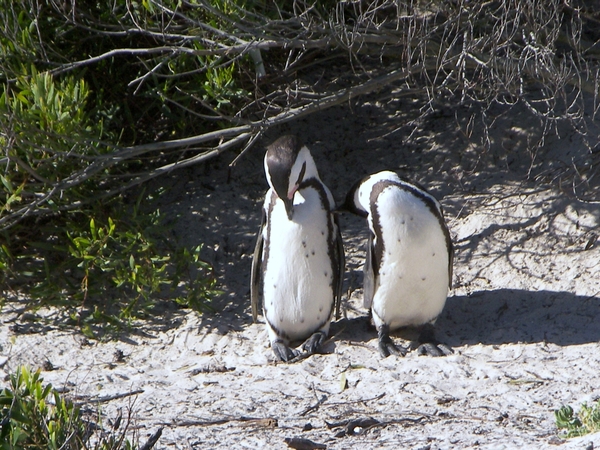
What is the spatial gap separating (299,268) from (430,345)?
0.71 m

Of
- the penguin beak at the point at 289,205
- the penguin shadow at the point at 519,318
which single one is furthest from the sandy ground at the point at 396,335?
the penguin beak at the point at 289,205

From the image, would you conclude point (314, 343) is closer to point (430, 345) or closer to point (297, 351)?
point (297, 351)

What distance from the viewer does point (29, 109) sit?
12.3ft

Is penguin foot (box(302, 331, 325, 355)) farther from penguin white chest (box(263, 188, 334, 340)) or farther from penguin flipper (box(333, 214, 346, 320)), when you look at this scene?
penguin flipper (box(333, 214, 346, 320))

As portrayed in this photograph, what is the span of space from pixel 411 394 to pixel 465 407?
0.26 m

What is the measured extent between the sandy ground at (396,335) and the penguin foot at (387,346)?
0.25 feet

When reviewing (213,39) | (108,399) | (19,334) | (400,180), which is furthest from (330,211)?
(19,334)

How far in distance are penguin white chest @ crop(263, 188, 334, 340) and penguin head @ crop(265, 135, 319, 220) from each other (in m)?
0.09

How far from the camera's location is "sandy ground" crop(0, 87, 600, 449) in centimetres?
299

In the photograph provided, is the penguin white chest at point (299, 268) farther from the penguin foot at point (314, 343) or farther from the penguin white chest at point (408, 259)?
the penguin white chest at point (408, 259)

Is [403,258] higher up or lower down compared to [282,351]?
higher up

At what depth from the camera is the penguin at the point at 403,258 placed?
3723mm

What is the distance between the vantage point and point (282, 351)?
12.8 feet

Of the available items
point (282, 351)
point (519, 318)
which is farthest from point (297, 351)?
point (519, 318)
